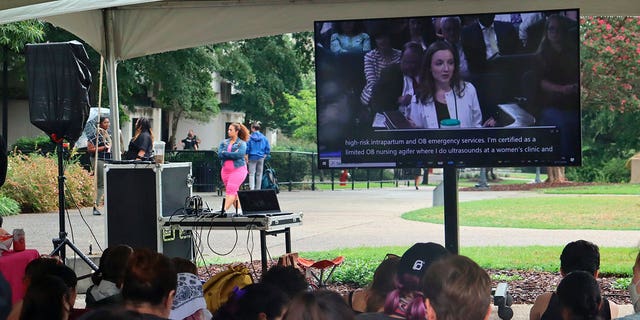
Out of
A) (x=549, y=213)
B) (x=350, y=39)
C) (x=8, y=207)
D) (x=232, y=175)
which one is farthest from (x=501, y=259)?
(x=8, y=207)

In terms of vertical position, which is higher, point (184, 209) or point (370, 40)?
point (370, 40)

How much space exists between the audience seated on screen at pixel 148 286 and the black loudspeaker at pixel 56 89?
5.36 metres

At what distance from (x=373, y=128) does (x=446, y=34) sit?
1014mm

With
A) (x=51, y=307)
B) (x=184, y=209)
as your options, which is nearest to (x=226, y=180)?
(x=184, y=209)

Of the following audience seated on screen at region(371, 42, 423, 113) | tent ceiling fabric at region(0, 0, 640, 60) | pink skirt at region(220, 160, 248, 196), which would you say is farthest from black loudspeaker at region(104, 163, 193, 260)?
pink skirt at region(220, 160, 248, 196)

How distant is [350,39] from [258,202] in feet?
6.55

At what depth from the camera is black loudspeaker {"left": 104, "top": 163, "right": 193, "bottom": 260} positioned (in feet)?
31.6

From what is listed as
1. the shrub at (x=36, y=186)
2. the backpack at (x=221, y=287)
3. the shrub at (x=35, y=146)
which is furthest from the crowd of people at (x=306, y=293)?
the shrub at (x=35, y=146)

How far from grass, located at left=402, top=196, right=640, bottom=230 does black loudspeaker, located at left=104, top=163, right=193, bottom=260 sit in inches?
340

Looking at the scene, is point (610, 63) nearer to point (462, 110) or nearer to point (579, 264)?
point (462, 110)

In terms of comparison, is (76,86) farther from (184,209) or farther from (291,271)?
(291,271)

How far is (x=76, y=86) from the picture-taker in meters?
9.43

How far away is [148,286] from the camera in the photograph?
423 centimetres

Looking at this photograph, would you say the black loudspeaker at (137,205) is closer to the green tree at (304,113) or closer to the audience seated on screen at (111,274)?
the audience seated on screen at (111,274)
